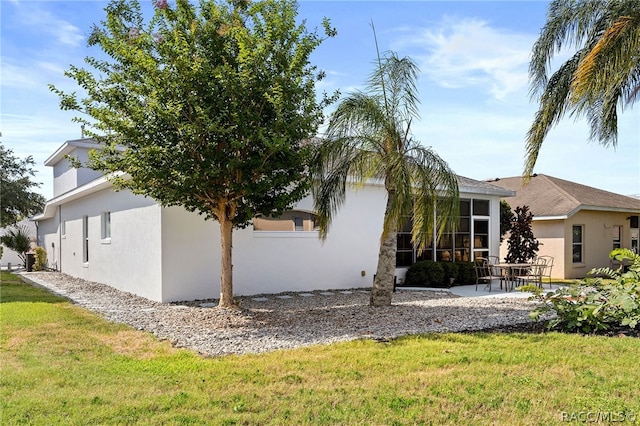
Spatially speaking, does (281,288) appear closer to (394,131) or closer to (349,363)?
(394,131)

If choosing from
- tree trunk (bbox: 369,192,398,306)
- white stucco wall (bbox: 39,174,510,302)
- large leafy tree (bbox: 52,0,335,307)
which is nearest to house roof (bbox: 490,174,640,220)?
white stucco wall (bbox: 39,174,510,302)

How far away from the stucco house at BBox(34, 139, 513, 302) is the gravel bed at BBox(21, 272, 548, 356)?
58 centimetres

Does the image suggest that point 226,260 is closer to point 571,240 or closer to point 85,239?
point 85,239

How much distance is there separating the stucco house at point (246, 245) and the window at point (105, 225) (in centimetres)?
3

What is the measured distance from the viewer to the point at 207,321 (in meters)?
8.94

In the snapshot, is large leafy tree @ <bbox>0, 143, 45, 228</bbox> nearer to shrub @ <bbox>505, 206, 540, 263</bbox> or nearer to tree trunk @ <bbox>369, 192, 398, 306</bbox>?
tree trunk @ <bbox>369, 192, 398, 306</bbox>

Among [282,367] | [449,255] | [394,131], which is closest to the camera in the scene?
[282,367]

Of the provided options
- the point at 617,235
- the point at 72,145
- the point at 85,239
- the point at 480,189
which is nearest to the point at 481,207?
the point at 480,189

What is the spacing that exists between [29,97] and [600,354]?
1185 centimetres

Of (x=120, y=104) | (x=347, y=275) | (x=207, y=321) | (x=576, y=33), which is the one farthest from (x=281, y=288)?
(x=576, y=33)

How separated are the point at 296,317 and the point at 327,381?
4.14m

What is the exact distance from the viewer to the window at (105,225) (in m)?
16.0

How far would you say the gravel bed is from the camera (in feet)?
24.9

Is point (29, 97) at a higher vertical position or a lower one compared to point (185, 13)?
lower
